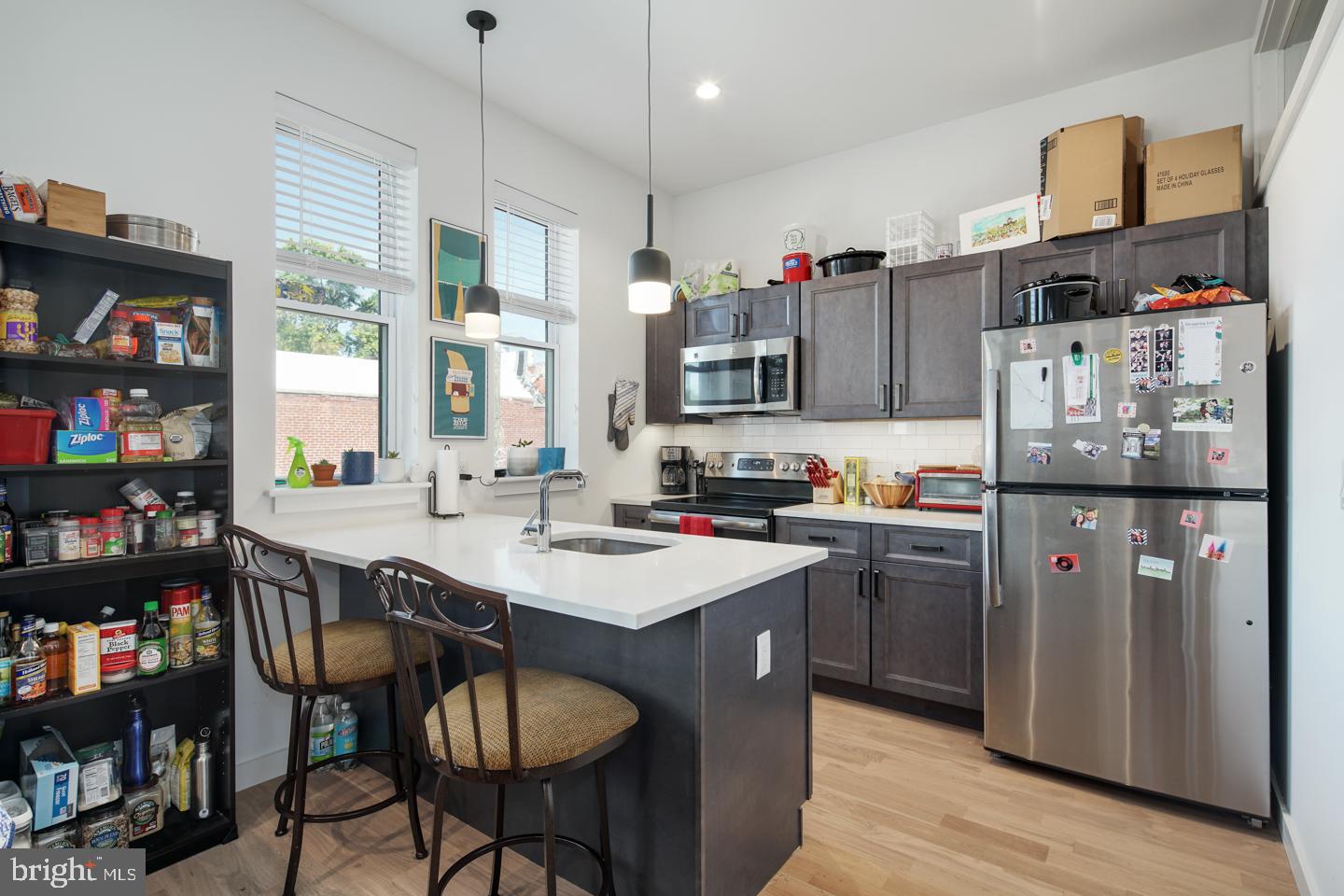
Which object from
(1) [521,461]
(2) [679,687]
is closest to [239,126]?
(1) [521,461]

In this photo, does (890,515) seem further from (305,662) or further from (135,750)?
(135,750)

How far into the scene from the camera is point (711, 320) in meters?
4.20

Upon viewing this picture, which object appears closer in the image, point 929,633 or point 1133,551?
point 1133,551

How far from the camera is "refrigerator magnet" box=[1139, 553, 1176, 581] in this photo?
228 cm

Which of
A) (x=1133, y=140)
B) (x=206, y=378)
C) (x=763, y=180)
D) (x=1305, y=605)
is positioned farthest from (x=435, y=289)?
(x=1305, y=605)

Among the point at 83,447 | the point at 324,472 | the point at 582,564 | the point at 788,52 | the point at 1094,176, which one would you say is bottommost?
the point at 582,564

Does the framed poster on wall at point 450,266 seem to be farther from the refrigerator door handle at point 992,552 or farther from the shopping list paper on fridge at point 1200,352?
the shopping list paper on fridge at point 1200,352

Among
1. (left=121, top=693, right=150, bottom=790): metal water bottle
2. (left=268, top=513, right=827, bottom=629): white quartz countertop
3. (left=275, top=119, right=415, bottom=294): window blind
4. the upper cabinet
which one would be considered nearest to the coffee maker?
the upper cabinet

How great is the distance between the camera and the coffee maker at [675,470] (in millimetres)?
4484

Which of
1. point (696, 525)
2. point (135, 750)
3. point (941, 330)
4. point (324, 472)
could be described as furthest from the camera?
point (696, 525)

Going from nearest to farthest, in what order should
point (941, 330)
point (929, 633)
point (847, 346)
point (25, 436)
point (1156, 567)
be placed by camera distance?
point (25, 436) → point (1156, 567) → point (929, 633) → point (941, 330) → point (847, 346)

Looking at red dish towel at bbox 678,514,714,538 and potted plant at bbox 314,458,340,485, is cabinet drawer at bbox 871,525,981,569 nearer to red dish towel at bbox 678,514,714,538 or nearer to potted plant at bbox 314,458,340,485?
red dish towel at bbox 678,514,714,538

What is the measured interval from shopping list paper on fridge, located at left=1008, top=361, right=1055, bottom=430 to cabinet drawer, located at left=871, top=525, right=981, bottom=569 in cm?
65
